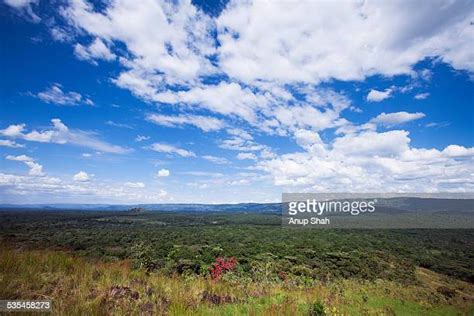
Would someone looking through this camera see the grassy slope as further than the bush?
No

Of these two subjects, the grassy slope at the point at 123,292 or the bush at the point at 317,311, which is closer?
the grassy slope at the point at 123,292

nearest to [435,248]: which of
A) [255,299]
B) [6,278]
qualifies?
[255,299]

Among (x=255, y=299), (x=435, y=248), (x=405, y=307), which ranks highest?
(x=255, y=299)

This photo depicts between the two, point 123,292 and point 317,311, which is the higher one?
point 123,292

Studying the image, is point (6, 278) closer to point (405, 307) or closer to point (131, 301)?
point (131, 301)

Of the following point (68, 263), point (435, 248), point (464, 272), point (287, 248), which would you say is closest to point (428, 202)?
point (435, 248)

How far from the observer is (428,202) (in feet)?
446

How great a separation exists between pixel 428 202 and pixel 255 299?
15458 cm

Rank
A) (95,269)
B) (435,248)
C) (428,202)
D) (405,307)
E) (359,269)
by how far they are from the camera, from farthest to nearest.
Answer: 1. (428,202)
2. (435,248)
3. (359,269)
4. (405,307)
5. (95,269)

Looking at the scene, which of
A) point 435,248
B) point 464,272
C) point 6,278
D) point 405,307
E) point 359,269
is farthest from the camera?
point 435,248

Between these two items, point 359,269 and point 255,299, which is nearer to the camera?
point 255,299

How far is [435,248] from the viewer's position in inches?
2502

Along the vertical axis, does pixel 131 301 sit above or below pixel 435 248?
above

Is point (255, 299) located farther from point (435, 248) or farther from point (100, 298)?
point (435, 248)
